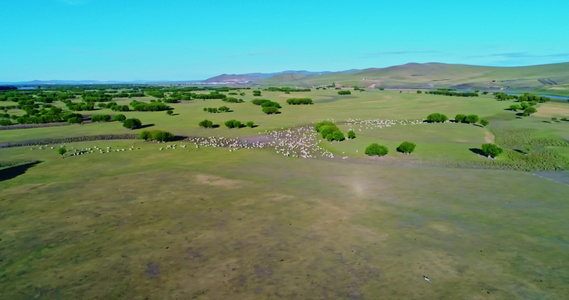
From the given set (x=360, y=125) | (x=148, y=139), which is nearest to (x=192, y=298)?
(x=148, y=139)

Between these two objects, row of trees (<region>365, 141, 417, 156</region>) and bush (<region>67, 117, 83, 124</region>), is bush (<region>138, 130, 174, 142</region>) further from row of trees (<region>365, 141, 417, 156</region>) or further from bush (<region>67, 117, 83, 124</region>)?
row of trees (<region>365, 141, 417, 156</region>)

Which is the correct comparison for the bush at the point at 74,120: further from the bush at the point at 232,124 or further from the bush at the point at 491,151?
the bush at the point at 491,151

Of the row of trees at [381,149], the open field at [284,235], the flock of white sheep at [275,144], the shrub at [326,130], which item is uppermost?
the shrub at [326,130]

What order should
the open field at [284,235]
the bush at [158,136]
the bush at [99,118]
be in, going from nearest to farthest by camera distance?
the open field at [284,235] → the bush at [158,136] → the bush at [99,118]

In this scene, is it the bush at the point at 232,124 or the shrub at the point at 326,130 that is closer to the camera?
the shrub at the point at 326,130

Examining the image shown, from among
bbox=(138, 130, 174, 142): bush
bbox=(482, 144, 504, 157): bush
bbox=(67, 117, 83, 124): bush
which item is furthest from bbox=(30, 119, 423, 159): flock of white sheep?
bbox=(67, 117, 83, 124): bush

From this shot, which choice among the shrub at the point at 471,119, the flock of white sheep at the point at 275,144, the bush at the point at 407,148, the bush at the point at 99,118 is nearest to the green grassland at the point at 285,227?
the bush at the point at 407,148

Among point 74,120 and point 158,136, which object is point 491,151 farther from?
point 74,120

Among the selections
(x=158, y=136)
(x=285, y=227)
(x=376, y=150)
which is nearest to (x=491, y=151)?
(x=376, y=150)
